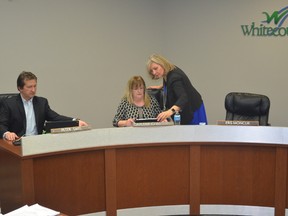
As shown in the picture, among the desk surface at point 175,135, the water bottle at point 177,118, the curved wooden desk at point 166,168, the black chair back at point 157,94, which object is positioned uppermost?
the black chair back at point 157,94

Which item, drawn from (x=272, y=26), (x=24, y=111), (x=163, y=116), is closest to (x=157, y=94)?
(x=163, y=116)

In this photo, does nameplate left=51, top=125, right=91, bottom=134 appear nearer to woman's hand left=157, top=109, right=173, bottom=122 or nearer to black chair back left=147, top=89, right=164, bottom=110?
woman's hand left=157, top=109, right=173, bottom=122

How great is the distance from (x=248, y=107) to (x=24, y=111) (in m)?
2.29

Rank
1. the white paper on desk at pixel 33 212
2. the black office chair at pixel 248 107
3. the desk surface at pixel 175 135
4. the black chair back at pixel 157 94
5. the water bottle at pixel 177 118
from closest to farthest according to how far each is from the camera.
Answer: the white paper on desk at pixel 33 212 → the desk surface at pixel 175 135 → the water bottle at pixel 177 118 → the black chair back at pixel 157 94 → the black office chair at pixel 248 107

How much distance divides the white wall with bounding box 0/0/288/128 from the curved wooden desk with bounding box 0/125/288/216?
199 cm

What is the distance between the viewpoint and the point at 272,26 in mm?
5285

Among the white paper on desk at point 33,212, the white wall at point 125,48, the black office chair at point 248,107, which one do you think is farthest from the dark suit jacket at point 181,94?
the white wall at point 125,48

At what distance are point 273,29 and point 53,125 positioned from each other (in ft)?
11.3

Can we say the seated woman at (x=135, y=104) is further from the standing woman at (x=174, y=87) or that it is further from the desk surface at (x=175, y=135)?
the desk surface at (x=175, y=135)

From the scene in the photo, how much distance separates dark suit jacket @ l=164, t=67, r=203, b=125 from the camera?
372 cm

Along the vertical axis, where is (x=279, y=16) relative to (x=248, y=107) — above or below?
above

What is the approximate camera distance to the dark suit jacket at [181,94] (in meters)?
3.72

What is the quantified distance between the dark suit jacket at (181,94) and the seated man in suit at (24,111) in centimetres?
115

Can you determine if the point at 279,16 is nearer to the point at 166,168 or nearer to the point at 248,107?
the point at 248,107
